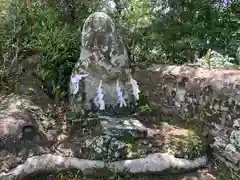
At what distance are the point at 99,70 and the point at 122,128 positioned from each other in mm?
796

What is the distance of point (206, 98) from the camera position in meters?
3.92

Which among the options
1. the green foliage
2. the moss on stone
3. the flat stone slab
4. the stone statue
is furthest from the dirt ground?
the green foliage

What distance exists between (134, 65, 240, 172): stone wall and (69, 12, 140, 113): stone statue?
0.78m

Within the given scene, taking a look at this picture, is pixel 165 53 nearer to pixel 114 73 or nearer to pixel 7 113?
pixel 114 73

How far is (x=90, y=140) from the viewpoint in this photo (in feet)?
11.3

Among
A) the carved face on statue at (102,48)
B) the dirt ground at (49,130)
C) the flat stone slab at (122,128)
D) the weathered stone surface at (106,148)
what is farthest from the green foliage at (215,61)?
Result: the weathered stone surface at (106,148)

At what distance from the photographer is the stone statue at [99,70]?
12.8 feet

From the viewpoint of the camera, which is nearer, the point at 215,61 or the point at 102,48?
the point at 102,48

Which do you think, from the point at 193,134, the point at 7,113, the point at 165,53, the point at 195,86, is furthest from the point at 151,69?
the point at 7,113

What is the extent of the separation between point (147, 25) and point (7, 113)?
3088 millimetres

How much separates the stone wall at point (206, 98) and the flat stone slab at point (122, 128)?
0.79 metres

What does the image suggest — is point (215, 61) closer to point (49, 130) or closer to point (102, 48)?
point (102, 48)

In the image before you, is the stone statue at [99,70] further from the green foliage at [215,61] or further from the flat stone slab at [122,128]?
the green foliage at [215,61]

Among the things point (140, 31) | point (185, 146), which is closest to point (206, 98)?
point (185, 146)
